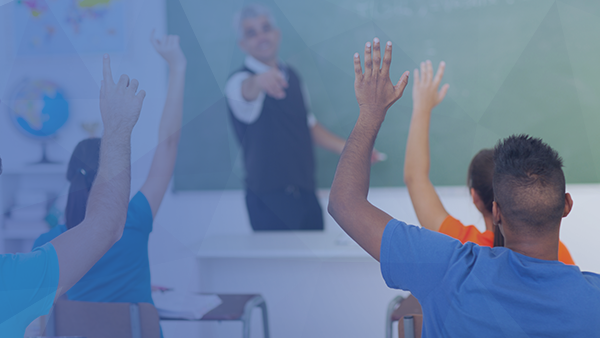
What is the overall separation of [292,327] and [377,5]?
1.85m

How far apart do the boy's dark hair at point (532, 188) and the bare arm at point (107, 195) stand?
2.69 ft

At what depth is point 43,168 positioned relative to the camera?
1304 millimetres

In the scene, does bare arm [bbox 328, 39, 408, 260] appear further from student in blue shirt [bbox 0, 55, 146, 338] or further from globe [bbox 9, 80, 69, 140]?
globe [bbox 9, 80, 69, 140]

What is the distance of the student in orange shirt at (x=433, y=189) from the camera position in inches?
47.1

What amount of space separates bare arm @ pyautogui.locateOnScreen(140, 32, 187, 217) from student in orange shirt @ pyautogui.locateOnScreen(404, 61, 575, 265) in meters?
0.78

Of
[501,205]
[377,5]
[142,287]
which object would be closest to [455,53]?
[377,5]

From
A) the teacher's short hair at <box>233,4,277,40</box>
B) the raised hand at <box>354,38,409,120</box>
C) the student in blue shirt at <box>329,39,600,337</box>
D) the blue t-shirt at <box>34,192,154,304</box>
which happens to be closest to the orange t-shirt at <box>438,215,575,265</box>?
the student in blue shirt at <box>329,39,600,337</box>

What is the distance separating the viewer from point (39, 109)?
4.20 ft

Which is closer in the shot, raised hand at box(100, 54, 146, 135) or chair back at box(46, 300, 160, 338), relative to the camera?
raised hand at box(100, 54, 146, 135)

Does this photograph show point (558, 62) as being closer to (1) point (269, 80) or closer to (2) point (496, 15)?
(2) point (496, 15)

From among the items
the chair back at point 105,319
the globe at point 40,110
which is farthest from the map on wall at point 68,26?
the chair back at point 105,319
